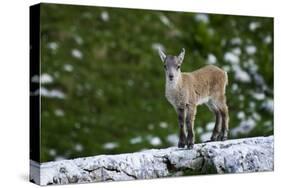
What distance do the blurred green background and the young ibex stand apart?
0.08 metres

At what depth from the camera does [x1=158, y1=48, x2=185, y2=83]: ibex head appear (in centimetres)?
625

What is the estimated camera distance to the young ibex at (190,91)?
6273mm

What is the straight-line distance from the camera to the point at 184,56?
651 cm

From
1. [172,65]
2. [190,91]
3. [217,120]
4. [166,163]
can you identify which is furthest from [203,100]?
[166,163]

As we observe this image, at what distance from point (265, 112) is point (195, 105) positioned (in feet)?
3.28

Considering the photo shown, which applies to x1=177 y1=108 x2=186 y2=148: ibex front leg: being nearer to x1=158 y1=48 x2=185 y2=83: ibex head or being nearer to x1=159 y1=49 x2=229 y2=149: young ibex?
x1=159 y1=49 x2=229 y2=149: young ibex

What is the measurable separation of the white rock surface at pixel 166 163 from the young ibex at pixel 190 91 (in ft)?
0.47

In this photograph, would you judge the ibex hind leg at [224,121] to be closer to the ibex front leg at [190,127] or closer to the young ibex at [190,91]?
the young ibex at [190,91]

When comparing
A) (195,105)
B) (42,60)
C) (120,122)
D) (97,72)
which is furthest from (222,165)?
(42,60)

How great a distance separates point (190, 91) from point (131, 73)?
607 mm

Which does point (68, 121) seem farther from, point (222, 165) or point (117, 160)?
point (222, 165)

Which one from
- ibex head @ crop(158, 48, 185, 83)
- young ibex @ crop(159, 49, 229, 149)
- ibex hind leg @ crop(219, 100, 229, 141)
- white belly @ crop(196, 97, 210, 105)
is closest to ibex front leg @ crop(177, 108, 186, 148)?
young ibex @ crop(159, 49, 229, 149)

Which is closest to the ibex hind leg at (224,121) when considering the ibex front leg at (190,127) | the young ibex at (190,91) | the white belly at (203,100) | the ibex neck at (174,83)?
the young ibex at (190,91)

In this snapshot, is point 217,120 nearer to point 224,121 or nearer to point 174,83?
point 224,121
